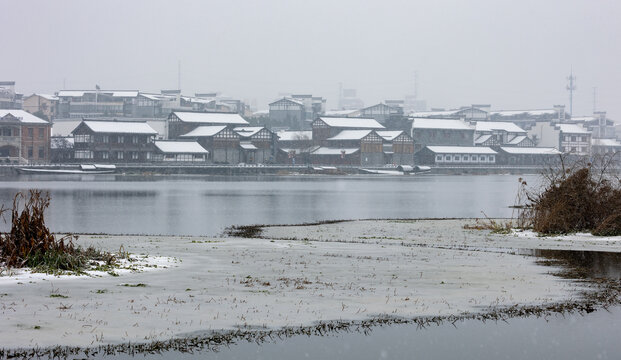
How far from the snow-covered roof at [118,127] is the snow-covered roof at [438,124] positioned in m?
49.7

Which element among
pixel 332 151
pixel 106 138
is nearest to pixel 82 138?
pixel 106 138

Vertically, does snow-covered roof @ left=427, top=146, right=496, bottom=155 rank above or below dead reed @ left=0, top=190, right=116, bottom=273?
above

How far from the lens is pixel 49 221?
36.3 metres

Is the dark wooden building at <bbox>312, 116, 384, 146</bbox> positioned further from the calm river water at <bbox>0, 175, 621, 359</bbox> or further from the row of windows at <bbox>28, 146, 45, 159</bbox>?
the calm river water at <bbox>0, 175, 621, 359</bbox>

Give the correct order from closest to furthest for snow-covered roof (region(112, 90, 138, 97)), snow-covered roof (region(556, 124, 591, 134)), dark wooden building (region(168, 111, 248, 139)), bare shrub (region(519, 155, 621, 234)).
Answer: bare shrub (region(519, 155, 621, 234)) → dark wooden building (region(168, 111, 248, 139)) → snow-covered roof (region(556, 124, 591, 134)) → snow-covered roof (region(112, 90, 138, 97))

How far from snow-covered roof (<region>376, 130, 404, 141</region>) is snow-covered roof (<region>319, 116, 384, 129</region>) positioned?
115 centimetres

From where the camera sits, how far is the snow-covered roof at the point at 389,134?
4978 inches

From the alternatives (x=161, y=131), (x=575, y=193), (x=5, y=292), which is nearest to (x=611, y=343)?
(x=5, y=292)

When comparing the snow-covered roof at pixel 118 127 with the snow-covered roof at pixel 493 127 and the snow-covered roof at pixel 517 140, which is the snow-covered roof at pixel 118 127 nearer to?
the snow-covered roof at pixel 493 127

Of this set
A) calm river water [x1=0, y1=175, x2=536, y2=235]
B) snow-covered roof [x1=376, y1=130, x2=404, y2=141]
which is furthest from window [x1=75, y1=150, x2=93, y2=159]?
snow-covered roof [x1=376, y1=130, x2=404, y2=141]

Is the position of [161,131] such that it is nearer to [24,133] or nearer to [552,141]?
[24,133]

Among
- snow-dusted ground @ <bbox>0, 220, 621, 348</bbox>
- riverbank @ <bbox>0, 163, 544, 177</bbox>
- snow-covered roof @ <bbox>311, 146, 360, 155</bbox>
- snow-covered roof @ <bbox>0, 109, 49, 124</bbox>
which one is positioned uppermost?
snow-covered roof @ <bbox>0, 109, 49, 124</bbox>

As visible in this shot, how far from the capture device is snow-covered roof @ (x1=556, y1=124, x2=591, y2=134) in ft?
504

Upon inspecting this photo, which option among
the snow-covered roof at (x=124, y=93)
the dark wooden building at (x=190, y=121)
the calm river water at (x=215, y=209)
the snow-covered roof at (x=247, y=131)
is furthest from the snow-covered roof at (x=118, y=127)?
the snow-covered roof at (x=124, y=93)
